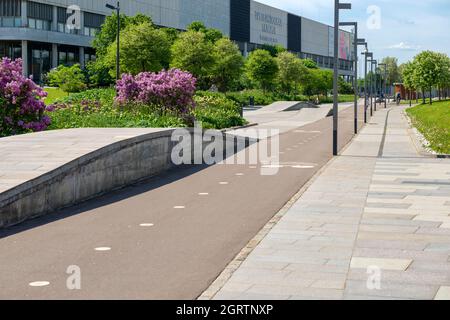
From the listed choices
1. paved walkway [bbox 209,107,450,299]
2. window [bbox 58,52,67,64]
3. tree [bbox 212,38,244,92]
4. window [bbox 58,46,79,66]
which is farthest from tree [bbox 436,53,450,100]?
paved walkway [bbox 209,107,450,299]

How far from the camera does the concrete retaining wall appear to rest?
11.4 m

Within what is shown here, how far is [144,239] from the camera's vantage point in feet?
33.4

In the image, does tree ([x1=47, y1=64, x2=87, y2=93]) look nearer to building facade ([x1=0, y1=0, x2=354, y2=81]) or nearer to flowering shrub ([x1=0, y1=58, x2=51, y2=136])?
building facade ([x1=0, y1=0, x2=354, y2=81])

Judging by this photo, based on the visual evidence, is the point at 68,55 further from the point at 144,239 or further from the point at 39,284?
the point at 39,284

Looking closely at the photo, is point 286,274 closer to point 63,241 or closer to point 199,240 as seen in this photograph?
point 199,240

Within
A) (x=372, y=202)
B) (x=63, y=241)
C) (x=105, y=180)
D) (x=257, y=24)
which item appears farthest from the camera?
(x=257, y=24)

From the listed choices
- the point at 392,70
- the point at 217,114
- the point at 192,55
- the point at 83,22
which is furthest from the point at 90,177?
the point at 392,70

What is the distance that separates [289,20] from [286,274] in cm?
15327

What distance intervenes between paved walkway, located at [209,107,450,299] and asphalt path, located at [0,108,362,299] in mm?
518

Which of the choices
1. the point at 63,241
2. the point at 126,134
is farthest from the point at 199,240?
the point at 126,134

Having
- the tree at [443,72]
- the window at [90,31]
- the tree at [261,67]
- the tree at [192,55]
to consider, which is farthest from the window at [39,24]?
the tree at [443,72]

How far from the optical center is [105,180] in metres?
15.0

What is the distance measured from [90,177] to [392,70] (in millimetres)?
186235

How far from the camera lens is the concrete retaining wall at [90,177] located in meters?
11.4
